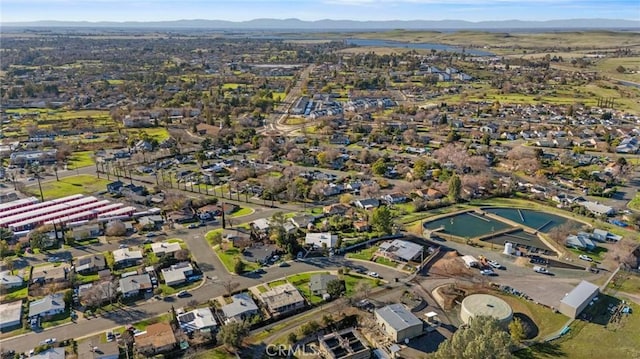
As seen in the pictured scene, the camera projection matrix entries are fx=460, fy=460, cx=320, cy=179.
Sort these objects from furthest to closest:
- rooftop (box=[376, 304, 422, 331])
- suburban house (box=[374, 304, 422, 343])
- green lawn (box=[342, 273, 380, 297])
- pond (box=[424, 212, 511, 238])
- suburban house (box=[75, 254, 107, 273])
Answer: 1. pond (box=[424, 212, 511, 238])
2. suburban house (box=[75, 254, 107, 273])
3. green lawn (box=[342, 273, 380, 297])
4. rooftop (box=[376, 304, 422, 331])
5. suburban house (box=[374, 304, 422, 343])

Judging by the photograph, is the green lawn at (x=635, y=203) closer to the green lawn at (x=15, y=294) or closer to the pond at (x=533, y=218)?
the pond at (x=533, y=218)

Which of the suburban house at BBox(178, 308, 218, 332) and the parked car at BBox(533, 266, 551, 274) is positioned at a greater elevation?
the parked car at BBox(533, 266, 551, 274)

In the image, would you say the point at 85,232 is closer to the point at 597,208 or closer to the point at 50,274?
the point at 50,274

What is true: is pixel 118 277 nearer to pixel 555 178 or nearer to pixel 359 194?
pixel 359 194

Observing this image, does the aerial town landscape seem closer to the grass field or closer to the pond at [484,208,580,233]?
the pond at [484,208,580,233]

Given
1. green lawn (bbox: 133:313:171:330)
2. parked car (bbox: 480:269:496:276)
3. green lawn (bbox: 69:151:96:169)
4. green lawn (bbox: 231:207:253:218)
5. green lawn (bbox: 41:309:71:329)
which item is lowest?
green lawn (bbox: 133:313:171:330)

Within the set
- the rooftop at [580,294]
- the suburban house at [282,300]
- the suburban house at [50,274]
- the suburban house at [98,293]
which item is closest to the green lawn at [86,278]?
the suburban house at [50,274]

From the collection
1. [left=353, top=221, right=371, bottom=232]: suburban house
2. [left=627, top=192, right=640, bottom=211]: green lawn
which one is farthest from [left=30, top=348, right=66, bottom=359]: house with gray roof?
[left=627, top=192, right=640, bottom=211]: green lawn

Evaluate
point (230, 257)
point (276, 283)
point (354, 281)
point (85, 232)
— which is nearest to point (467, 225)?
point (354, 281)
